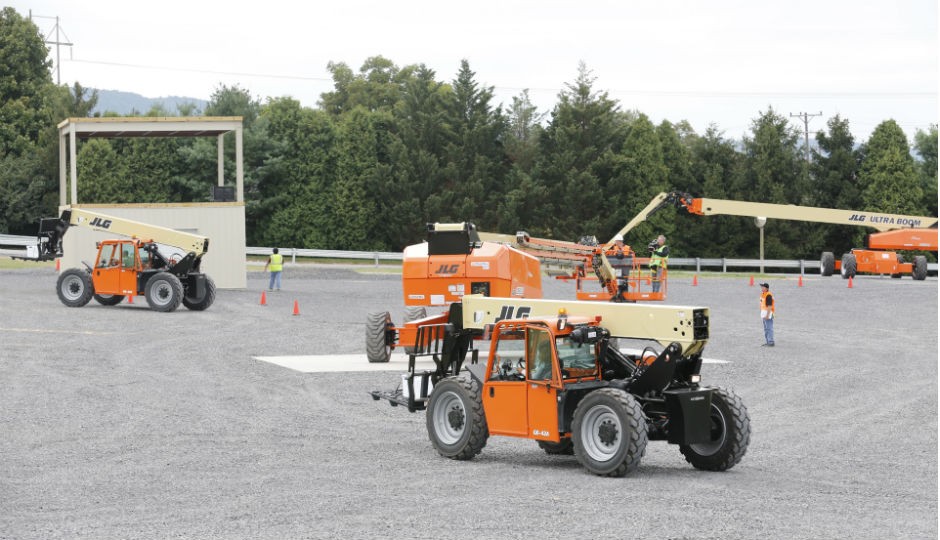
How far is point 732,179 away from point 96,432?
174ft

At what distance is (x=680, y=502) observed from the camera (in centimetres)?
1241

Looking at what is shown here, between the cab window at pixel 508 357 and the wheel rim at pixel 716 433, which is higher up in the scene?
the cab window at pixel 508 357

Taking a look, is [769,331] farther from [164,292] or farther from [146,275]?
[146,275]

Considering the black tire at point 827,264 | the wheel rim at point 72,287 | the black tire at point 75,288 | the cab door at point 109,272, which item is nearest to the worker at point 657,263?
the cab door at point 109,272

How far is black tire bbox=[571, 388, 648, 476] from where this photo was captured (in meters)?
13.2

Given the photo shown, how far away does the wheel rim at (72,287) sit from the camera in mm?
35344

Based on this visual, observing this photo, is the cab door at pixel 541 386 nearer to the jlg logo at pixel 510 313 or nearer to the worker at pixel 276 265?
the jlg logo at pixel 510 313

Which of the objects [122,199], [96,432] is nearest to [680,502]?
[96,432]

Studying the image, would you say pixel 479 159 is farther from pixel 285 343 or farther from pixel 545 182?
pixel 285 343

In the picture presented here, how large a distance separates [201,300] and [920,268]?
1284 inches

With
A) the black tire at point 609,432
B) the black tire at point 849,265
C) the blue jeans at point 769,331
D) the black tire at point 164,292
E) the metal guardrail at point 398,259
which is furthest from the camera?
the metal guardrail at point 398,259

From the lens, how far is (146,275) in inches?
1382

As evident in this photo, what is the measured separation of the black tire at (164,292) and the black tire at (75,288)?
6.09 feet

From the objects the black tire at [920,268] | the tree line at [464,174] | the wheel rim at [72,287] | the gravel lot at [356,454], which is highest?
the tree line at [464,174]
